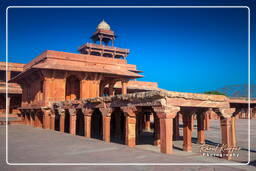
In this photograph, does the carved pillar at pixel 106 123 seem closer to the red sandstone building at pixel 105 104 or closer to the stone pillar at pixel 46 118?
the red sandstone building at pixel 105 104

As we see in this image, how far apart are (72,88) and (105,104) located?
42.7 ft

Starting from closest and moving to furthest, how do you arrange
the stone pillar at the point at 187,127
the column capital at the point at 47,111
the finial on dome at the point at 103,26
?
the stone pillar at the point at 187,127, the column capital at the point at 47,111, the finial on dome at the point at 103,26

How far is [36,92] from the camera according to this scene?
87.4 ft

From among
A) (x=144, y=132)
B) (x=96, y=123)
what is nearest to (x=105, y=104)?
(x=96, y=123)

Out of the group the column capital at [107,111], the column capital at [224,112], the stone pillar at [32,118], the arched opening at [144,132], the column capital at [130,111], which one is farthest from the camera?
the stone pillar at [32,118]

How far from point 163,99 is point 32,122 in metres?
21.6

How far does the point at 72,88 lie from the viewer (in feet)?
87.8

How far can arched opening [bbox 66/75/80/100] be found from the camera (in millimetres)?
26506

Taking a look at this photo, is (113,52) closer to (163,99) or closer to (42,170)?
(163,99)

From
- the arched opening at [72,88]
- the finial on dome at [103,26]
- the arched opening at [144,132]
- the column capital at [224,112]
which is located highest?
the finial on dome at [103,26]

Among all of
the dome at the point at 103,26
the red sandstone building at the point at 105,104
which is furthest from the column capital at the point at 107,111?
the dome at the point at 103,26

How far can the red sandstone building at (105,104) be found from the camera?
10680 millimetres

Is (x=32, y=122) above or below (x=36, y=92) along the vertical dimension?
below

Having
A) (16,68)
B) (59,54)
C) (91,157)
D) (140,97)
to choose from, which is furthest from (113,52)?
(91,157)
